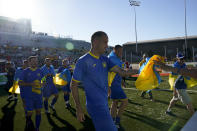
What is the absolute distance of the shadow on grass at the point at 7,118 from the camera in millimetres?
5674

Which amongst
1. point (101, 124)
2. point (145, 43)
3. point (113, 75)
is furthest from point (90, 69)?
point (145, 43)

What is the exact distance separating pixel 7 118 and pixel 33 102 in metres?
2.63

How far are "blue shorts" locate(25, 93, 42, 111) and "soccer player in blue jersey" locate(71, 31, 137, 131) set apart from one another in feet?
7.86

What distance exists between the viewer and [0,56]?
2531 centimetres

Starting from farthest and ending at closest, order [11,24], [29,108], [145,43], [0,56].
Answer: [145,43], [11,24], [0,56], [29,108]

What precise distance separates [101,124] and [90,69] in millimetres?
888

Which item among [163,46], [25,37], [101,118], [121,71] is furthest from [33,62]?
[163,46]

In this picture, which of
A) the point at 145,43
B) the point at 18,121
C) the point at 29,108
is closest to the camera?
the point at 29,108

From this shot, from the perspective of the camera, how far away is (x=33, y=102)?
4785 millimetres

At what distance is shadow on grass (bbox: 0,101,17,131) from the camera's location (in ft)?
18.6

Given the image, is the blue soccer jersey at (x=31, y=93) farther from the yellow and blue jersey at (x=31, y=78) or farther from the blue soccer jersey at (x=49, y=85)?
the blue soccer jersey at (x=49, y=85)

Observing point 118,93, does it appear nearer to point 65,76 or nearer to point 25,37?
point 65,76

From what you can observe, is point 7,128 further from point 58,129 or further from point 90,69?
point 90,69

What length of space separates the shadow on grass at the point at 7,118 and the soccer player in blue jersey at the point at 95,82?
3990 millimetres
